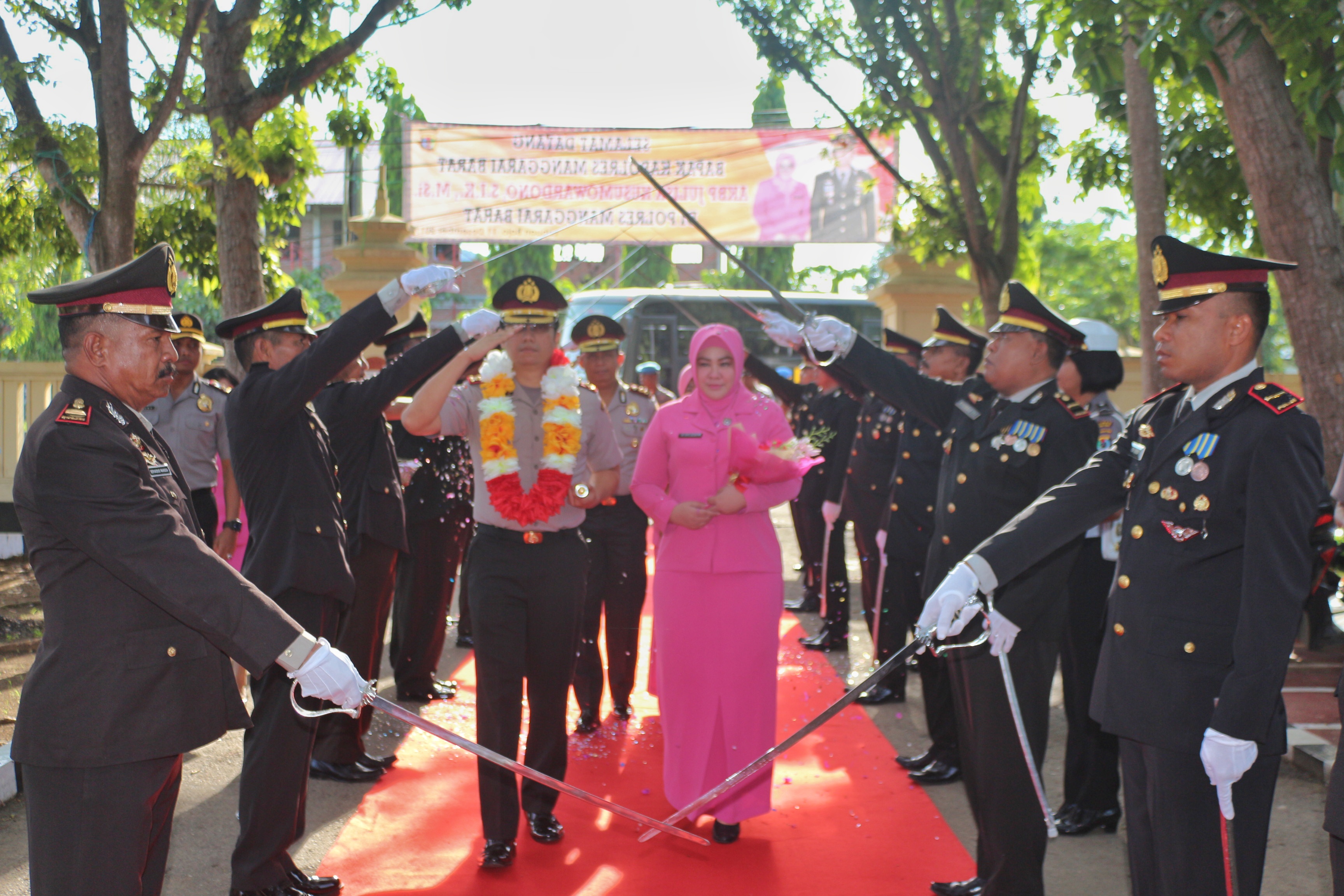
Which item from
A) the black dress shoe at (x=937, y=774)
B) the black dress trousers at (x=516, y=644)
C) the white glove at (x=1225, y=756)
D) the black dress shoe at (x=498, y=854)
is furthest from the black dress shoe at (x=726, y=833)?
the white glove at (x=1225, y=756)

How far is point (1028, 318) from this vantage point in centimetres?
422

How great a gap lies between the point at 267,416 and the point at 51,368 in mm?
9009

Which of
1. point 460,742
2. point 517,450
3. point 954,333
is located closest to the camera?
point 460,742

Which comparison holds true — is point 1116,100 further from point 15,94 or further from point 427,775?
point 15,94

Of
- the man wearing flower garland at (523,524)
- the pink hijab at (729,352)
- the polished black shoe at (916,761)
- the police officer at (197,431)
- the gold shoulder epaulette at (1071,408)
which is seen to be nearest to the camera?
the gold shoulder epaulette at (1071,408)

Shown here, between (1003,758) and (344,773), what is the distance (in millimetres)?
3194

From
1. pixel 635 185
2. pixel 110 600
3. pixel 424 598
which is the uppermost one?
pixel 635 185

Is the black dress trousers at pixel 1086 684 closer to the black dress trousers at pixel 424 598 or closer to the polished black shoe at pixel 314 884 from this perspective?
the polished black shoe at pixel 314 884

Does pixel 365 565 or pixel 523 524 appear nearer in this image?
pixel 523 524

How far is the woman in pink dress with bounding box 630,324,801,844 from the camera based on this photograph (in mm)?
4820

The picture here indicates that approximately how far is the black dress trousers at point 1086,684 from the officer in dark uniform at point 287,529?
10.00ft

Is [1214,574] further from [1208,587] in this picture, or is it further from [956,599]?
[956,599]

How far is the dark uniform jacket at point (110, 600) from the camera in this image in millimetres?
2561

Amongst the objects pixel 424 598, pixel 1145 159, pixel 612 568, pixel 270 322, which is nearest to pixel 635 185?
pixel 1145 159
